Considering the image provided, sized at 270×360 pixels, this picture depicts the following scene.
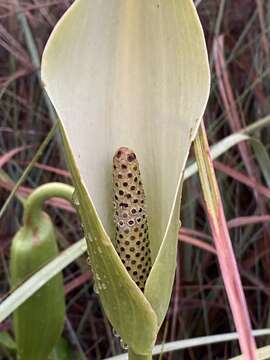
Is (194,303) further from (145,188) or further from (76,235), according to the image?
(145,188)

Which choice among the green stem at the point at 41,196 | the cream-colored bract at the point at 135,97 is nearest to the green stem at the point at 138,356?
the cream-colored bract at the point at 135,97

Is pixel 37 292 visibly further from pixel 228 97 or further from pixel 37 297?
pixel 228 97

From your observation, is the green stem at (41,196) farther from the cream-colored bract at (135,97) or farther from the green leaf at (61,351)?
the green leaf at (61,351)

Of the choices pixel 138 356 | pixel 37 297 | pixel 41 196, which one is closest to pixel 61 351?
pixel 37 297

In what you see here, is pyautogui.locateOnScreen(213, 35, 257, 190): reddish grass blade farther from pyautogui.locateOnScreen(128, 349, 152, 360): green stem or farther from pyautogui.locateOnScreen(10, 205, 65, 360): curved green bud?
pyautogui.locateOnScreen(128, 349, 152, 360): green stem

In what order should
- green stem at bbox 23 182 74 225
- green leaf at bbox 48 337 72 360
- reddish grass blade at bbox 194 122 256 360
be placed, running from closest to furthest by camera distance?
reddish grass blade at bbox 194 122 256 360 < green stem at bbox 23 182 74 225 < green leaf at bbox 48 337 72 360

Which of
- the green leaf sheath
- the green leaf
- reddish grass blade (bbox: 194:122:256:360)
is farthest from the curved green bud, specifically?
reddish grass blade (bbox: 194:122:256:360)
